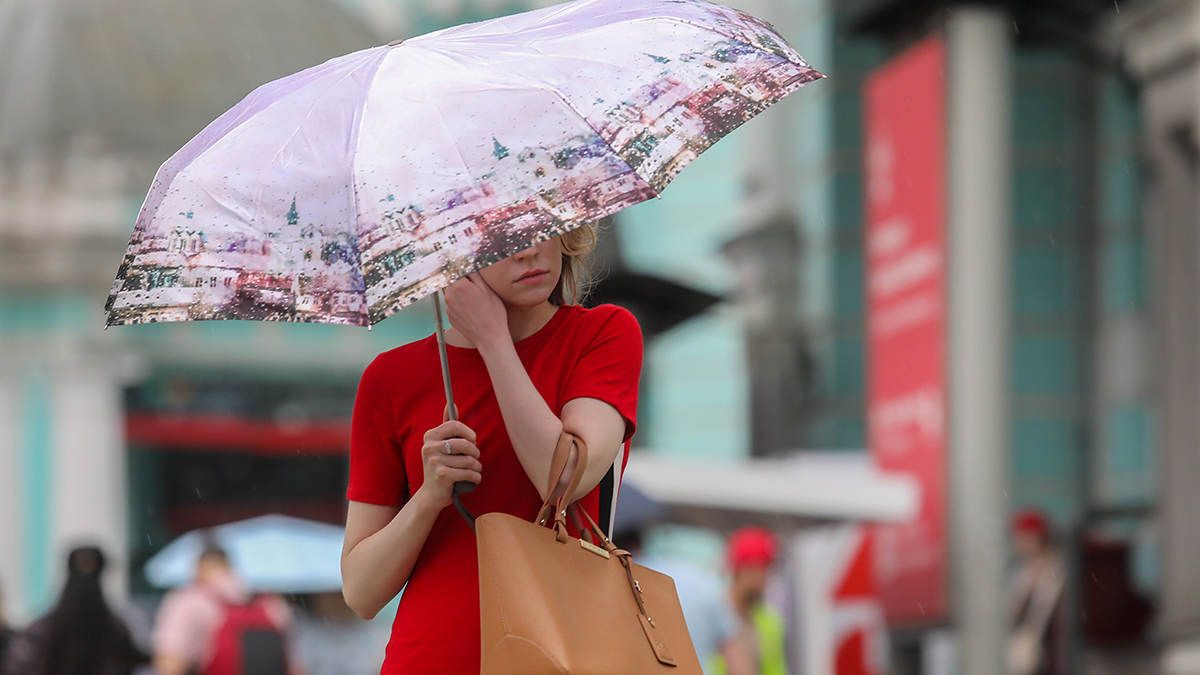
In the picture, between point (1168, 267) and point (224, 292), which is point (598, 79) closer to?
point (224, 292)

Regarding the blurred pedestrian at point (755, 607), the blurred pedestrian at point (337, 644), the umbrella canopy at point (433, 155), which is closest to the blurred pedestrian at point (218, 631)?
the blurred pedestrian at point (337, 644)

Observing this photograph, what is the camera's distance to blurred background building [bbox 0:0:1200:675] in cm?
1086

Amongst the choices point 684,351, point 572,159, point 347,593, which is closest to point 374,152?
point 572,159

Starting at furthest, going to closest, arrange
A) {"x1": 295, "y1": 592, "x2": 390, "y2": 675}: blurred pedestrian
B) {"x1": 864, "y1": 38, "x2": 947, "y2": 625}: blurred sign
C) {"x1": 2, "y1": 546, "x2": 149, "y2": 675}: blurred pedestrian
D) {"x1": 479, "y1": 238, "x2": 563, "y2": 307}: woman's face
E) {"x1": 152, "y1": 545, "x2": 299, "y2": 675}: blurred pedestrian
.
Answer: {"x1": 864, "y1": 38, "x2": 947, "y2": 625}: blurred sign → {"x1": 295, "y1": 592, "x2": 390, "y2": 675}: blurred pedestrian → {"x1": 152, "y1": 545, "x2": 299, "y2": 675}: blurred pedestrian → {"x1": 2, "y1": 546, "x2": 149, "y2": 675}: blurred pedestrian → {"x1": 479, "y1": 238, "x2": 563, "y2": 307}: woman's face

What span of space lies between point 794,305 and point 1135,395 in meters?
4.13

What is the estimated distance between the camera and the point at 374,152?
6.82 feet

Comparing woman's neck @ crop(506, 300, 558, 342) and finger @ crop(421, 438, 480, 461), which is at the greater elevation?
woman's neck @ crop(506, 300, 558, 342)

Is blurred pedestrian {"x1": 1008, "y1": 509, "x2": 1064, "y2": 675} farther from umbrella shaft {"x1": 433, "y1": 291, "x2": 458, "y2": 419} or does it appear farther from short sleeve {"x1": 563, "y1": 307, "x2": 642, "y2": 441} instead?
umbrella shaft {"x1": 433, "y1": 291, "x2": 458, "y2": 419}

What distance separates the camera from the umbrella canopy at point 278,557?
11.1 metres

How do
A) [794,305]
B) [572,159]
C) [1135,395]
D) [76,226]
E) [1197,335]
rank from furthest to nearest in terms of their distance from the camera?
1. [76,226]
2. [794,305]
3. [1135,395]
4. [1197,335]
5. [572,159]

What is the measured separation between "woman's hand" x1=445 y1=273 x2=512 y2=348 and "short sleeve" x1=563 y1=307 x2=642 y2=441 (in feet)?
0.41

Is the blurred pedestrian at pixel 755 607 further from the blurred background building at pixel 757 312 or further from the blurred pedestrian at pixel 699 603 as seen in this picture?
the blurred pedestrian at pixel 699 603

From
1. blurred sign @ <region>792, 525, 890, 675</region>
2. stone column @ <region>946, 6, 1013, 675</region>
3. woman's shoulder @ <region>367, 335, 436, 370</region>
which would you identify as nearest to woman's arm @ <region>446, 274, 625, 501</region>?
woman's shoulder @ <region>367, 335, 436, 370</region>

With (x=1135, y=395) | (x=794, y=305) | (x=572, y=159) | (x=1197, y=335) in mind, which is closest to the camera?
(x=572, y=159)
